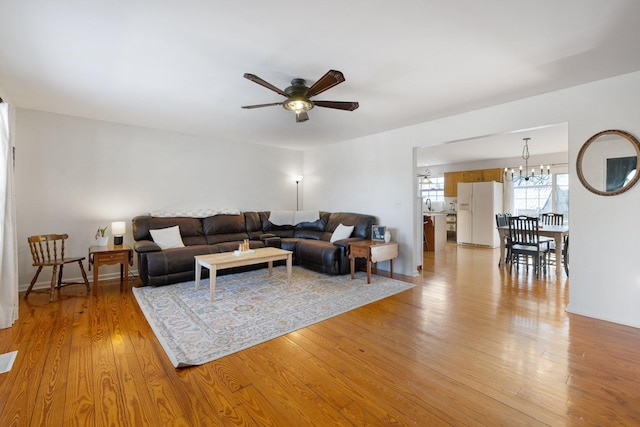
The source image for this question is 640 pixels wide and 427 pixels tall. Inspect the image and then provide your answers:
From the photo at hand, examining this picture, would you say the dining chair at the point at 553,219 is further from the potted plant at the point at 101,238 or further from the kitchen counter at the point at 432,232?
the potted plant at the point at 101,238

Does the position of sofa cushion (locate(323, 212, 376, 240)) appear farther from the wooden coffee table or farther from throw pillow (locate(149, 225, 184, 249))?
throw pillow (locate(149, 225, 184, 249))

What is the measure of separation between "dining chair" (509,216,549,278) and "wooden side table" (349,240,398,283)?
79.3 inches

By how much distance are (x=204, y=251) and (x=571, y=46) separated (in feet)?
14.9

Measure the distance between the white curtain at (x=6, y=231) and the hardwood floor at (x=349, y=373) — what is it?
0.20m

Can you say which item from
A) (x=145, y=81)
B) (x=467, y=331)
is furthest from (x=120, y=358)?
(x=467, y=331)

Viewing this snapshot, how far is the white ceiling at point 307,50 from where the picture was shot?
184 cm

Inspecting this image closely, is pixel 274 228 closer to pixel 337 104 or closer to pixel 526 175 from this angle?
pixel 337 104

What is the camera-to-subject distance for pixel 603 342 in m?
2.43

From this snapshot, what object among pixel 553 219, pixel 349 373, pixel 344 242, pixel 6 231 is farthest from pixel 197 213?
pixel 553 219

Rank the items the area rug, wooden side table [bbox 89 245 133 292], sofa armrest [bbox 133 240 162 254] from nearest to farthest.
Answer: the area rug → wooden side table [bbox 89 245 133 292] → sofa armrest [bbox 133 240 162 254]

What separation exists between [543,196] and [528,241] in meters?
3.44

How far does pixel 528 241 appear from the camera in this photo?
464cm

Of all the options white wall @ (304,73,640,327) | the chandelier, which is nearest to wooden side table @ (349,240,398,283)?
white wall @ (304,73,640,327)

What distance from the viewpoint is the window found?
6820mm
